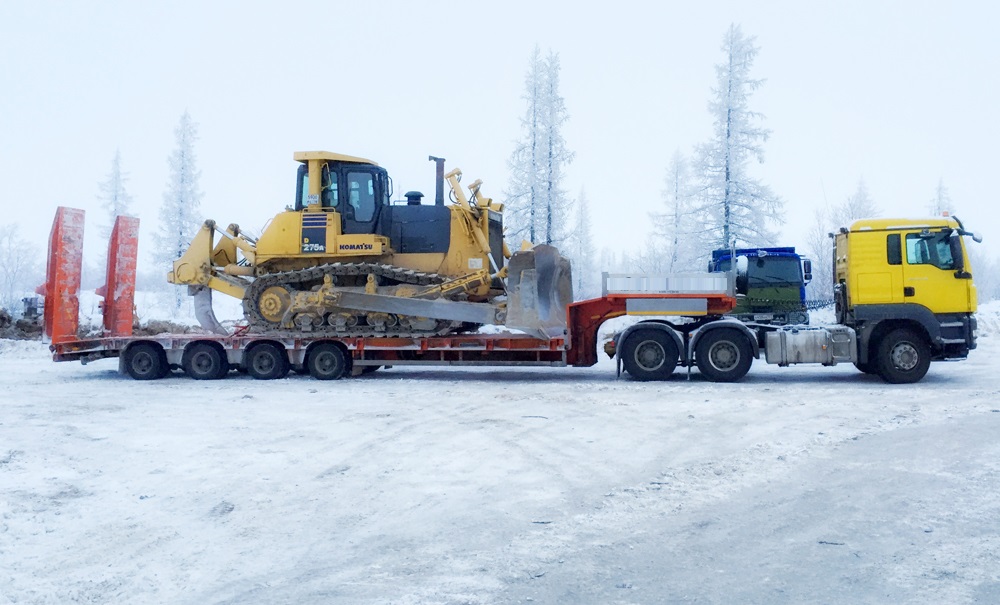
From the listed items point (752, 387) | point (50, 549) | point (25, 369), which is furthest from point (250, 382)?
point (50, 549)

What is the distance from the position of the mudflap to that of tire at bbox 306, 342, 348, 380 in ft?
7.56

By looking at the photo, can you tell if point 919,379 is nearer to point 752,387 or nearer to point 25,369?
point 752,387

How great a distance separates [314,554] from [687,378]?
34.6 ft

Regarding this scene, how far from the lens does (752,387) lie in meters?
13.5

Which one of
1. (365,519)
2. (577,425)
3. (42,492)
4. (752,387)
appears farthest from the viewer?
(752,387)

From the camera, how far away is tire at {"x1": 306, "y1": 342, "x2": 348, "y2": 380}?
1560cm

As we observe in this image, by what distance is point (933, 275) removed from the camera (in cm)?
1377

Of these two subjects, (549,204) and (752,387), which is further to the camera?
(549,204)

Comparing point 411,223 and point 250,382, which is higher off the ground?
point 411,223

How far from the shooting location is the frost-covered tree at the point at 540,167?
1431 inches

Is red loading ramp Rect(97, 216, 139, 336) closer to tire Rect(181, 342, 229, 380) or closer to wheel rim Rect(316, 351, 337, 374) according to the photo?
tire Rect(181, 342, 229, 380)

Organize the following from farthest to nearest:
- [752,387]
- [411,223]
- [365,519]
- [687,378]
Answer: [411,223], [687,378], [752,387], [365,519]

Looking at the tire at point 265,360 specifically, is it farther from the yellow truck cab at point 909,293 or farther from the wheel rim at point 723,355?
the yellow truck cab at point 909,293

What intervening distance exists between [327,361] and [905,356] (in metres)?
10.4
